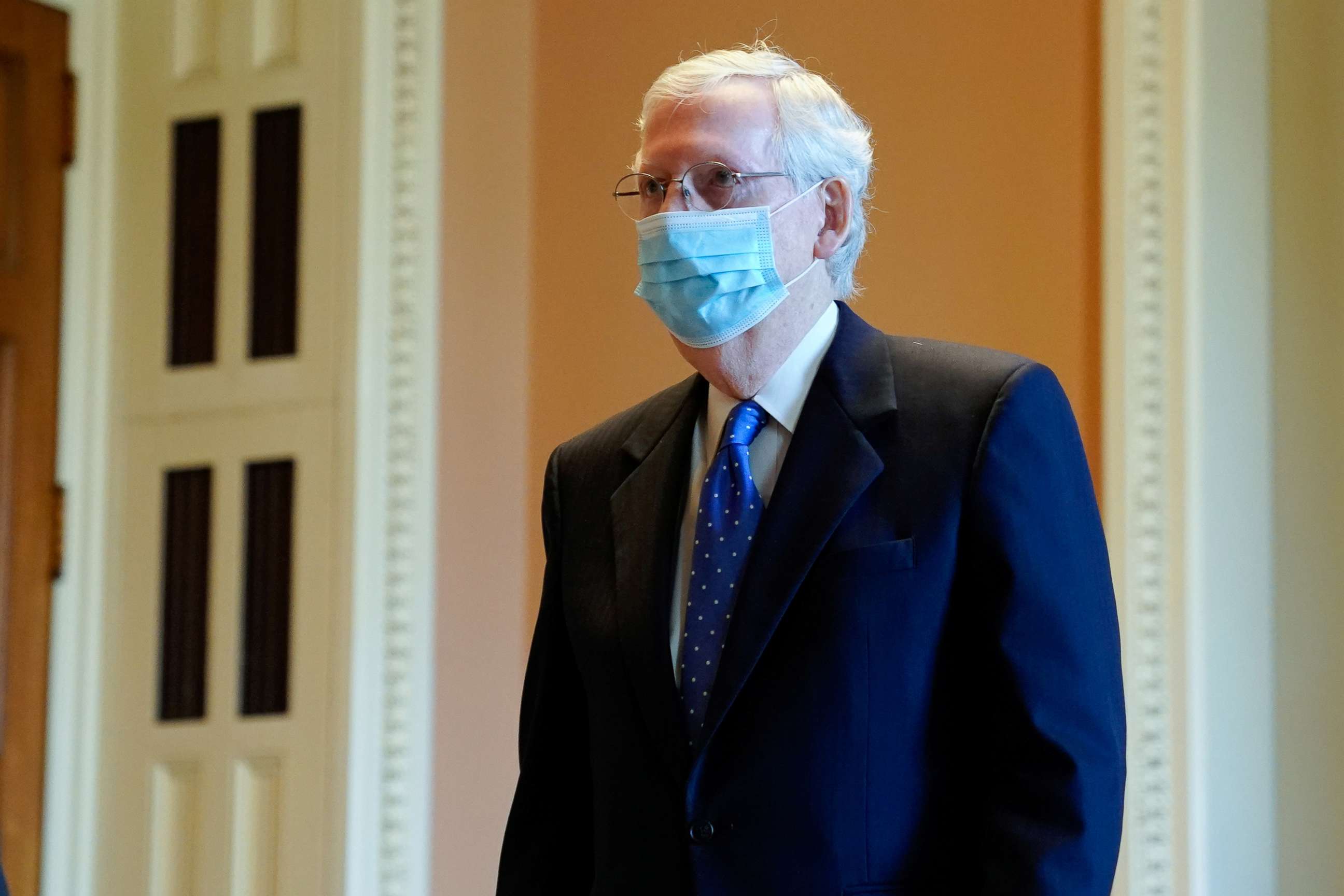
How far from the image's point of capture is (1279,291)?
2836 millimetres

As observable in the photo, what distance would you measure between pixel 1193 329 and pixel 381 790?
1705 mm

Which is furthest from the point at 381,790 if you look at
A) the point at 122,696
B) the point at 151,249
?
the point at 151,249

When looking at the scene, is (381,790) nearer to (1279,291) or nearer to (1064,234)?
(1064,234)

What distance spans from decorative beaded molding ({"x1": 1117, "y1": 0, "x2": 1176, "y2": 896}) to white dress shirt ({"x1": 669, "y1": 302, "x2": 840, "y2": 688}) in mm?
1015

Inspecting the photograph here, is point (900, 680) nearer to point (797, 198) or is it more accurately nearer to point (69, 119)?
point (797, 198)

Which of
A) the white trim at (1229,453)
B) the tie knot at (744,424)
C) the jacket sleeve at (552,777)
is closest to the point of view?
the tie knot at (744,424)

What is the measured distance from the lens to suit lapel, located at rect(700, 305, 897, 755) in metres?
1.74

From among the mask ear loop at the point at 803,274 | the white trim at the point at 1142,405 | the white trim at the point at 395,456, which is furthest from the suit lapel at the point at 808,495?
the white trim at the point at 395,456

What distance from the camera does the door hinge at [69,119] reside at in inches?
146

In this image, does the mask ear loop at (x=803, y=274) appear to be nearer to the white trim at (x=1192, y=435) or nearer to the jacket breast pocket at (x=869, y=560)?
the jacket breast pocket at (x=869, y=560)

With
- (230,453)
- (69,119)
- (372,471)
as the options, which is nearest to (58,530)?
(230,453)

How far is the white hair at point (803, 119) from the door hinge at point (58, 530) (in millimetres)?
2059

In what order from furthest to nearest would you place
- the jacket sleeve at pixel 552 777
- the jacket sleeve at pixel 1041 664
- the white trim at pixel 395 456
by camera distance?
the white trim at pixel 395 456
the jacket sleeve at pixel 552 777
the jacket sleeve at pixel 1041 664

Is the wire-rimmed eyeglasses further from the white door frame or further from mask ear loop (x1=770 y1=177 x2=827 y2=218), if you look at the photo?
the white door frame
